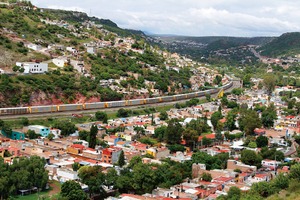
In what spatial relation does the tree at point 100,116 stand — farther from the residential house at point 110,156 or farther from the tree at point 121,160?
the tree at point 121,160

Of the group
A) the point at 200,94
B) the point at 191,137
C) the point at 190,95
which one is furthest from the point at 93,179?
the point at 200,94

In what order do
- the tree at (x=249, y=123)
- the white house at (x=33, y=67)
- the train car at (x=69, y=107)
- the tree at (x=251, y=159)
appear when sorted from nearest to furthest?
the tree at (x=251, y=159) → the tree at (x=249, y=123) → the train car at (x=69, y=107) → the white house at (x=33, y=67)

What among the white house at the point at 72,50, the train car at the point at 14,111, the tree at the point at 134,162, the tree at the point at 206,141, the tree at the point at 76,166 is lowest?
the tree at the point at 206,141

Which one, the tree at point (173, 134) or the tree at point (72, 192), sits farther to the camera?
the tree at point (173, 134)

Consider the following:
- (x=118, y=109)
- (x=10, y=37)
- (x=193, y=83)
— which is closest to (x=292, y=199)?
(x=118, y=109)

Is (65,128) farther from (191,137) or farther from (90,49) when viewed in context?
(90,49)

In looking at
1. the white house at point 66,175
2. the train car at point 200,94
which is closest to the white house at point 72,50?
the train car at point 200,94

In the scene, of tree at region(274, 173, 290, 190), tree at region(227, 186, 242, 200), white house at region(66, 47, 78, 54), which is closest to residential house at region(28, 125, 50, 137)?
tree at region(227, 186, 242, 200)
